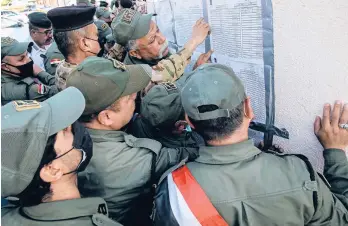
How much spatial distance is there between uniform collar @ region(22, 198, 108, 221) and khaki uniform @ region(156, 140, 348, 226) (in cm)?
35

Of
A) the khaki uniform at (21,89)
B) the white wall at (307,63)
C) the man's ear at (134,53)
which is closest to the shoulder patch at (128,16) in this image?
the man's ear at (134,53)

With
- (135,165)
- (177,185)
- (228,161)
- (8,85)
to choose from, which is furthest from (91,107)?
(8,85)

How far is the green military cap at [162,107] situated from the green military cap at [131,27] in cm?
65

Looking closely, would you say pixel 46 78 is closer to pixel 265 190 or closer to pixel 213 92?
pixel 213 92

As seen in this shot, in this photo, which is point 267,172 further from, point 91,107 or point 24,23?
point 24,23

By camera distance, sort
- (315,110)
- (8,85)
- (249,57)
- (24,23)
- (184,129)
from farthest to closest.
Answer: (24,23), (8,85), (184,129), (249,57), (315,110)

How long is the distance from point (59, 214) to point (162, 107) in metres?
0.67

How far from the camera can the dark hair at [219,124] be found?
3.43 ft

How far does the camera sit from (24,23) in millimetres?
12664

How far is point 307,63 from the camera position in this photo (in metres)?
1.24

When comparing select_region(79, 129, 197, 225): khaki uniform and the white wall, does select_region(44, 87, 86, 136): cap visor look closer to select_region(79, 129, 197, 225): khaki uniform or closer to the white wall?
select_region(79, 129, 197, 225): khaki uniform

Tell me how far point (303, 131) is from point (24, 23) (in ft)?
44.0

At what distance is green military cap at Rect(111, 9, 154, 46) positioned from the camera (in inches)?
80.5

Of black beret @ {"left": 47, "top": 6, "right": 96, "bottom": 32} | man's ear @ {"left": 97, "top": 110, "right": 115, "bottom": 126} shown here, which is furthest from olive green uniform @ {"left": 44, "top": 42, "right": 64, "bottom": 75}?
man's ear @ {"left": 97, "top": 110, "right": 115, "bottom": 126}
